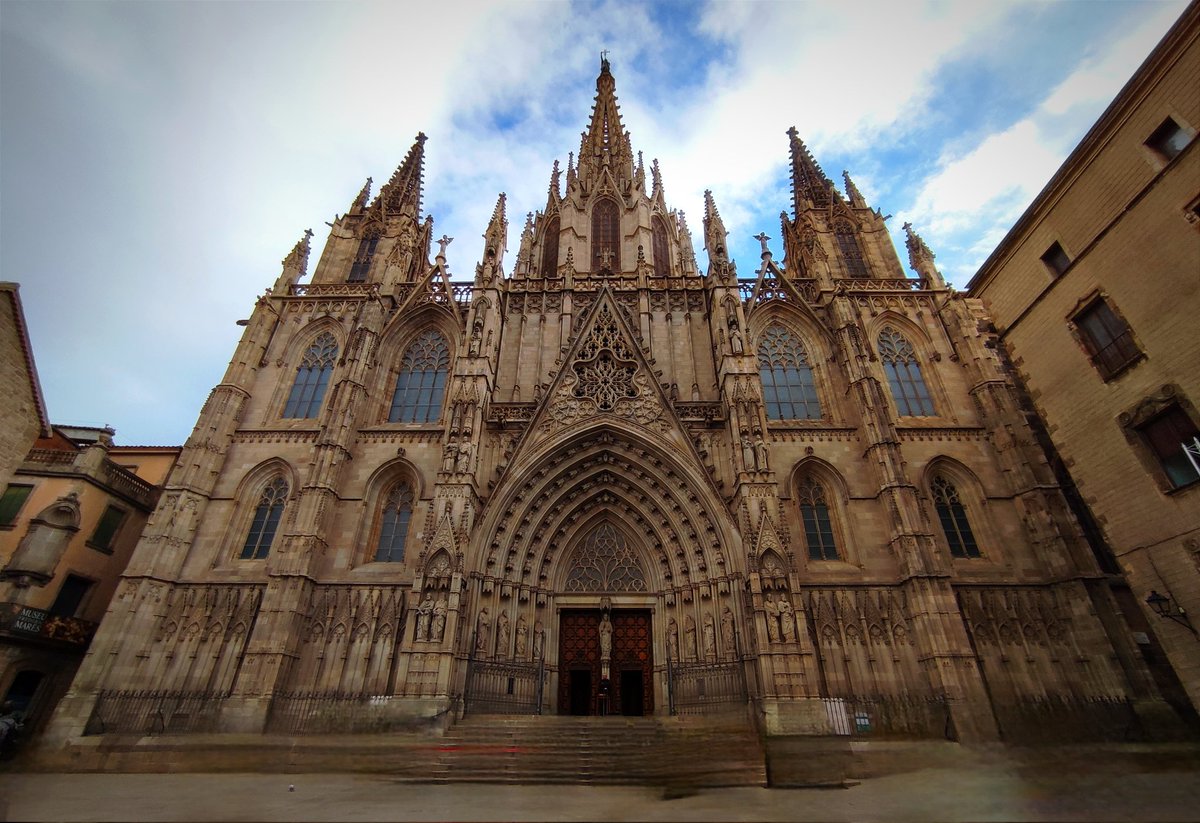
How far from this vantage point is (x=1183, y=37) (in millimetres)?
11602

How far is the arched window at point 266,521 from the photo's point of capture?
17922mm

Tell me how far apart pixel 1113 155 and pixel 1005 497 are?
10345 mm

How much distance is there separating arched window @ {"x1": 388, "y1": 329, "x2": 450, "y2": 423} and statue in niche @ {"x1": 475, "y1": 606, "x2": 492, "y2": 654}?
8.46m

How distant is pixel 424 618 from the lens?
14.1m

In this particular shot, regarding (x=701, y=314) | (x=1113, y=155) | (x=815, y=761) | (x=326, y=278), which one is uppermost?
(x=326, y=278)

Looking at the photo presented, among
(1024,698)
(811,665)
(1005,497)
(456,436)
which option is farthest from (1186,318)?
(456,436)

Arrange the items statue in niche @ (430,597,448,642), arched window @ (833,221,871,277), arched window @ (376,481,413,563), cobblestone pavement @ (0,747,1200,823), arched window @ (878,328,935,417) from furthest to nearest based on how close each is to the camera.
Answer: arched window @ (833,221,871,277)
arched window @ (878,328,935,417)
arched window @ (376,481,413,563)
statue in niche @ (430,597,448,642)
cobblestone pavement @ (0,747,1200,823)

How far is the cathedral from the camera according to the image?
14414mm

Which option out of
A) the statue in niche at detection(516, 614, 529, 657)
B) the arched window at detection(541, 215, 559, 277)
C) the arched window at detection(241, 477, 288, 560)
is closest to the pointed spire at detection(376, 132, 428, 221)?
the arched window at detection(541, 215, 559, 277)

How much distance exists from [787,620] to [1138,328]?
35.8 feet

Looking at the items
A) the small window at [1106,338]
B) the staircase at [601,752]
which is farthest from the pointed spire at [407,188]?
the small window at [1106,338]

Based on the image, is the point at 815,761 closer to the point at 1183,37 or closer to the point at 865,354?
the point at 865,354

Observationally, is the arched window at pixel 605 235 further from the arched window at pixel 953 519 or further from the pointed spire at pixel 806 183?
the arched window at pixel 953 519

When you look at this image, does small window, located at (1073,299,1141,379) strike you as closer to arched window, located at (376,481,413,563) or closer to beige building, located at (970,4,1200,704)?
beige building, located at (970,4,1200,704)
